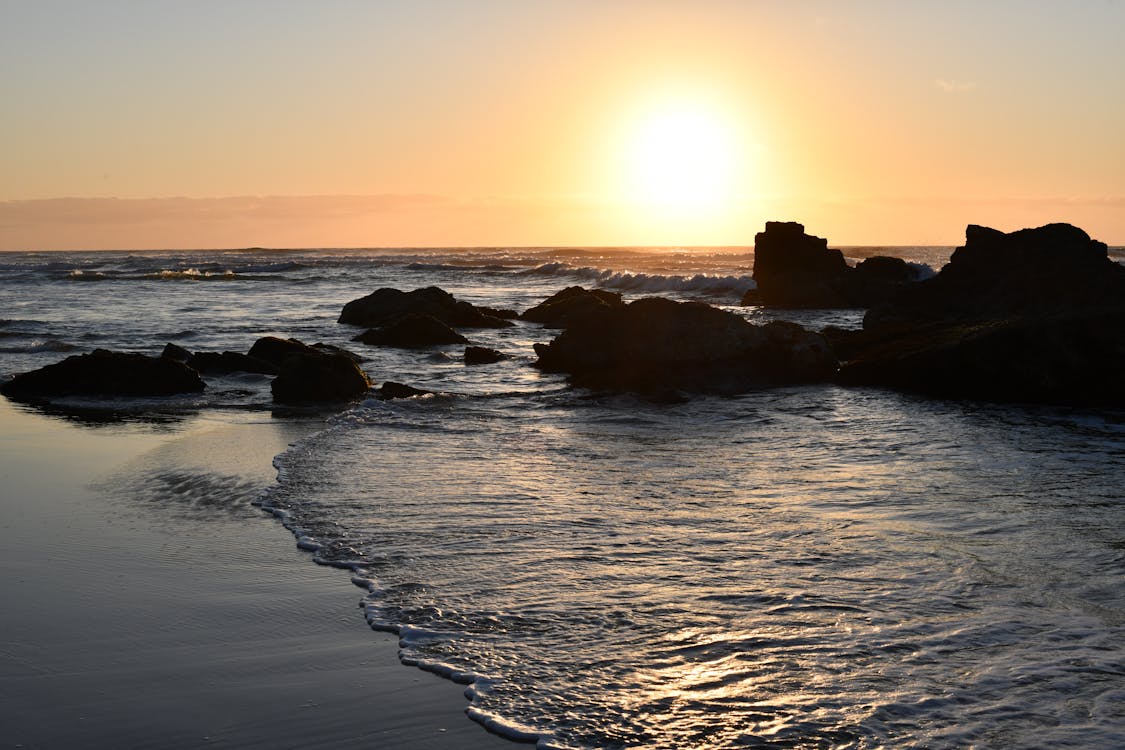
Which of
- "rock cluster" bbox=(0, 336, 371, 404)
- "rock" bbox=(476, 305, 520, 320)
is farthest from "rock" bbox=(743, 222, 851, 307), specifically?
"rock cluster" bbox=(0, 336, 371, 404)

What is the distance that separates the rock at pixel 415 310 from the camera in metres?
28.2

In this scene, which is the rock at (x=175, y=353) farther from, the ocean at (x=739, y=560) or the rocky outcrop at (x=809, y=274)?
the rocky outcrop at (x=809, y=274)

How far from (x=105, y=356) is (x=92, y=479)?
6460mm

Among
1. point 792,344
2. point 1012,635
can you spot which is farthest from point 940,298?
Answer: point 1012,635

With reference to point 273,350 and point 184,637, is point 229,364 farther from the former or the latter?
point 184,637

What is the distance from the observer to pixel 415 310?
28438 mm

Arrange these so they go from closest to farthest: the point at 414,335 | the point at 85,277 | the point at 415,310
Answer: the point at 414,335
the point at 415,310
the point at 85,277

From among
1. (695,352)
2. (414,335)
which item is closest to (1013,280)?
(695,352)

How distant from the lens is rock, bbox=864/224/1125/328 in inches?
762

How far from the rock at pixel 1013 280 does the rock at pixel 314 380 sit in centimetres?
1033

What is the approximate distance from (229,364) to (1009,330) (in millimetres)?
11834

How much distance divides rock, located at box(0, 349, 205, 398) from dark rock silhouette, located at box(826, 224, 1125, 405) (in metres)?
9.64

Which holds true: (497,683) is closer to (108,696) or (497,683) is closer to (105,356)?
(108,696)

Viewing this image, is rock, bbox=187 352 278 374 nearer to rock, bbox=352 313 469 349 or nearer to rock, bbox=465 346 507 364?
rock, bbox=465 346 507 364
